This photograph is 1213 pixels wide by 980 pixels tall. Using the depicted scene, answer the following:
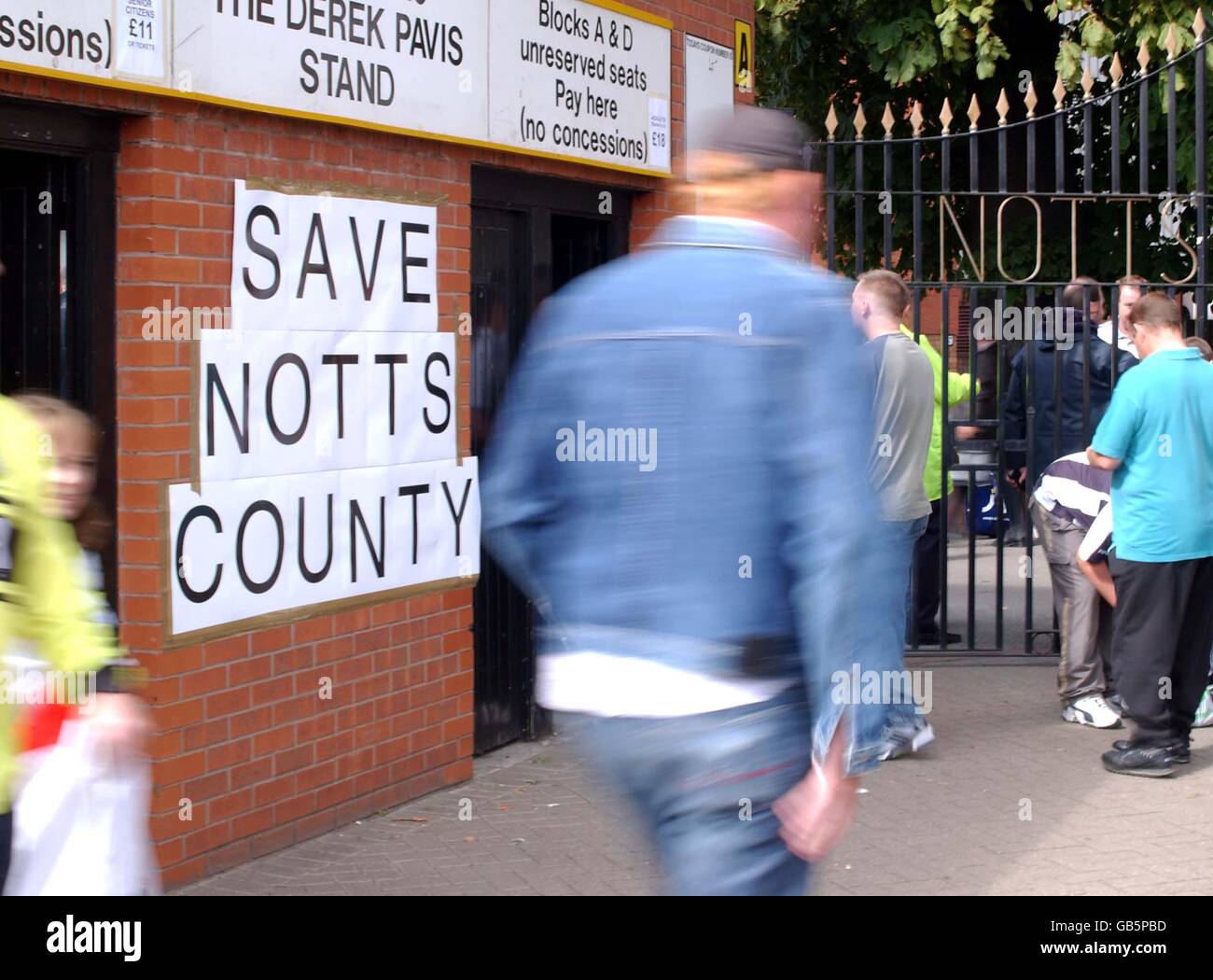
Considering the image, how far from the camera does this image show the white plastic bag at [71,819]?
314 cm

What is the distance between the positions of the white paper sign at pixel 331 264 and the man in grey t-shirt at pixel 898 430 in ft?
6.60

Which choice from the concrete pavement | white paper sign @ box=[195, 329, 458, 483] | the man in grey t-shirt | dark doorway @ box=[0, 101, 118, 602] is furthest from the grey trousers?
dark doorway @ box=[0, 101, 118, 602]

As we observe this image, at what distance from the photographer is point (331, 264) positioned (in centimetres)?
605

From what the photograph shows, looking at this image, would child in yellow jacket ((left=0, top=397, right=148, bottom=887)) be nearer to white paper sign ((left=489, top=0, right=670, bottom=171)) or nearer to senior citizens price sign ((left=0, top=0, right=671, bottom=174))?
senior citizens price sign ((left=0, top=0, right=671, bottom=174))

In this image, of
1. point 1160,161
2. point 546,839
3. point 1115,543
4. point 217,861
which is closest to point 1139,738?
point 1115,543

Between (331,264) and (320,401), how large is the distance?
51 cm

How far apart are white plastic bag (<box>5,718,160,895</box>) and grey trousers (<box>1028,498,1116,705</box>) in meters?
5.78

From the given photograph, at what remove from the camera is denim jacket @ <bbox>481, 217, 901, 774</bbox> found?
8.97 feet

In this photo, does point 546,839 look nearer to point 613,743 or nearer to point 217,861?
point 217,861

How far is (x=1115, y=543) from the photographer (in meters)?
7.09

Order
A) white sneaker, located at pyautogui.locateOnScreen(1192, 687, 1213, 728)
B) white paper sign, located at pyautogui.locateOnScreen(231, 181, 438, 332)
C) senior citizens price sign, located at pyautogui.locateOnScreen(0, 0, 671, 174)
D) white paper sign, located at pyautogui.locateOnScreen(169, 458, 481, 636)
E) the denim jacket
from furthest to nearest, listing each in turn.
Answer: white sneaker, located at pyautogui.locateOnScreen(1192, 687, 1213, 728) < white paper sign, located at pyautogui.locateOnScreen(231, 181, 438, 332) < white paper sign, located at pyautogui.locateOnScreen(169, 458, 481, 636) < senior citizens price sign, located at pyautogui.locateOnScreen(0, 0, 671, 174) < the denim jacket

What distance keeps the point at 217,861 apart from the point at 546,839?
4.01 feet

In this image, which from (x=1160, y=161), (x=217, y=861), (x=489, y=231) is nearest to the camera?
(x=217, y=861)

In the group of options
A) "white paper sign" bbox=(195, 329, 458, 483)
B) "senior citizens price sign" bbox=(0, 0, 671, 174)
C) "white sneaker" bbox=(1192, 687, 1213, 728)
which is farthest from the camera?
"white sneaker" bbox=(1192, 687, 1213, 728)
